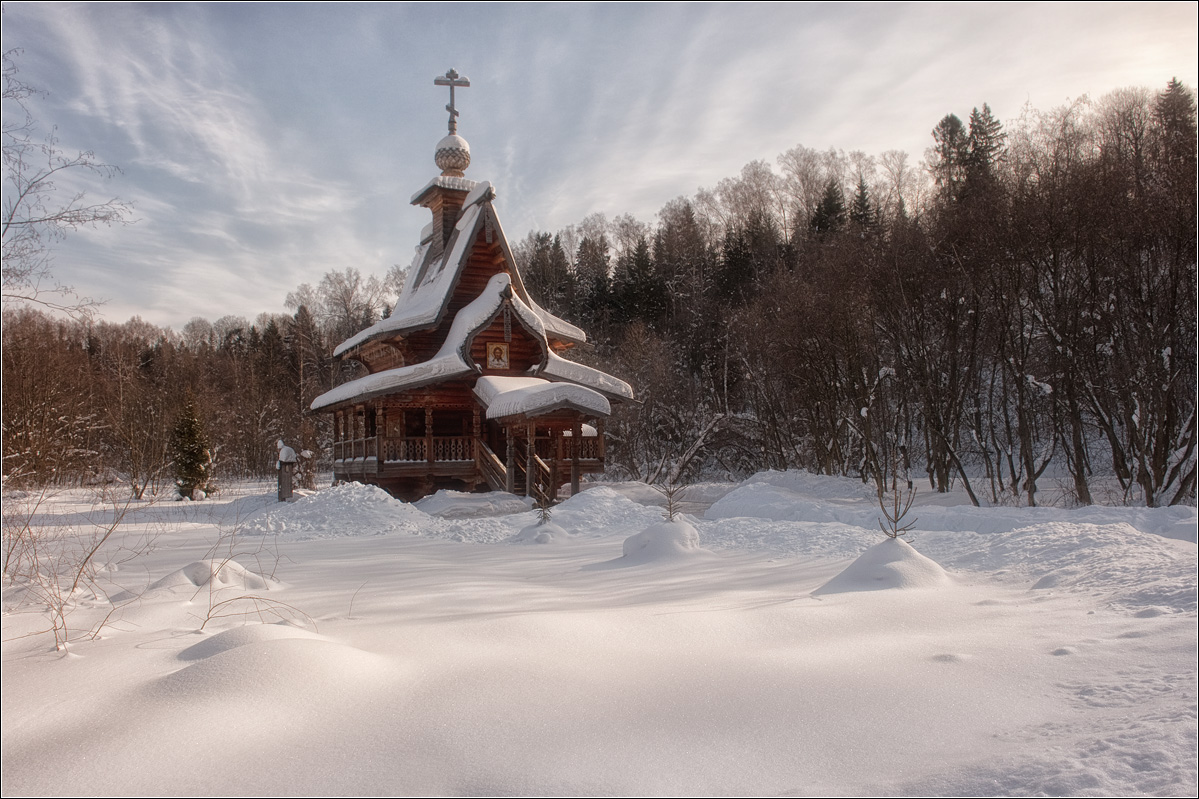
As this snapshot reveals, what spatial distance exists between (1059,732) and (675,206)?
56.4 metres

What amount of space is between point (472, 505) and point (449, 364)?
16.2 feet

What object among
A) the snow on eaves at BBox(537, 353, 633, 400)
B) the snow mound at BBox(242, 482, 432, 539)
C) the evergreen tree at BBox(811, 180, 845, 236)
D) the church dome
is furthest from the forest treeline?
the church dome

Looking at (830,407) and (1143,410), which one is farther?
(830,407)

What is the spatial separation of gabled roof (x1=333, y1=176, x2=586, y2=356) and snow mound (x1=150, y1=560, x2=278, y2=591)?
1594 cm

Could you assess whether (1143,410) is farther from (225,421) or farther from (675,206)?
(675,206)

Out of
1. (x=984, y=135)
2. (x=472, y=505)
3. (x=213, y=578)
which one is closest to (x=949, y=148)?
(x=984, y=135)

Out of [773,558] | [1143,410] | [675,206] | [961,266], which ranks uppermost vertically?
[675,206]

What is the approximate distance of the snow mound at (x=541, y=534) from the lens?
36.9ft

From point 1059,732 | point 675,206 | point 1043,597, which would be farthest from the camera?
point 675,206

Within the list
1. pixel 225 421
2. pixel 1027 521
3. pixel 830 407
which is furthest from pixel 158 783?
pixel 225 421

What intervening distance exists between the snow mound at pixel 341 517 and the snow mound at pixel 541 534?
2.13 m

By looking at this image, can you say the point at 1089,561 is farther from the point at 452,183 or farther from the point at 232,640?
the point at 452,183

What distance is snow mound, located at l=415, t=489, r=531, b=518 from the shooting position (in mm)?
16188

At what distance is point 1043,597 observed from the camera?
5824 millimetres
